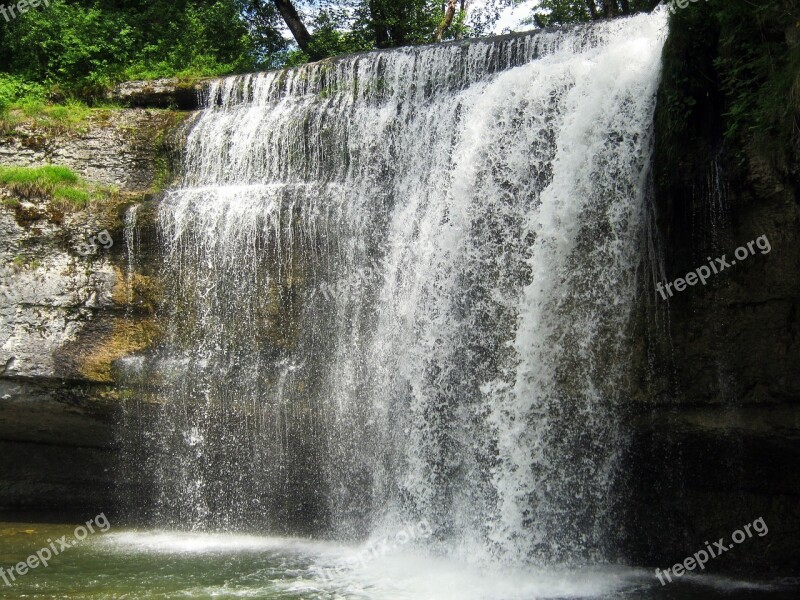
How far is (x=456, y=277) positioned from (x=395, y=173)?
6.85 feet

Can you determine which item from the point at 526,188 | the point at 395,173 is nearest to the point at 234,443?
the point at 395,173

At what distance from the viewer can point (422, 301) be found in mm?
9336

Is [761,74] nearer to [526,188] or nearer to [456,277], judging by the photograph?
[526,188]

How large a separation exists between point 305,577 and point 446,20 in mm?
15251

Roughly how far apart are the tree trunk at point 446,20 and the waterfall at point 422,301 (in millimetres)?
8212

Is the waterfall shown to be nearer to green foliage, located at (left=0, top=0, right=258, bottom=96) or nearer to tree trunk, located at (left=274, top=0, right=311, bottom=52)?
green foliage, located at (left=0, top=0, right=258, bottom=96)

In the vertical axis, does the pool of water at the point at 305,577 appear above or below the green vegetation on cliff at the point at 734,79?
below

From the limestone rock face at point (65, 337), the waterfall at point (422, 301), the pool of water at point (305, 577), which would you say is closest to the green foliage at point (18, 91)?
the limestone rock face at point (65, 337)

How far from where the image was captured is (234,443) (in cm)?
996

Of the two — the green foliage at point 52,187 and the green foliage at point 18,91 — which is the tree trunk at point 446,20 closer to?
the green foliage at point 18,91

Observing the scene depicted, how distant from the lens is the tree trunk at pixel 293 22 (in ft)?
62.7

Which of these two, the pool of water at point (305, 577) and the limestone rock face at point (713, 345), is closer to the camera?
the pool of water at point (305, 577)

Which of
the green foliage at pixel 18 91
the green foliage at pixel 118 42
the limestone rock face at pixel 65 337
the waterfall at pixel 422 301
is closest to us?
the waterfall at pixel 422 301

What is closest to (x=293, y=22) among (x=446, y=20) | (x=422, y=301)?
(x=446, y=20)
